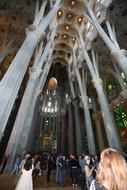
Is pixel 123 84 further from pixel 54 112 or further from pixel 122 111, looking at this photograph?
pixel 54 112

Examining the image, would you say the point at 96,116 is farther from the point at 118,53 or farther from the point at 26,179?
the point at 26,179

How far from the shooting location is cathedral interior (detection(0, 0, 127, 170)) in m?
9.02

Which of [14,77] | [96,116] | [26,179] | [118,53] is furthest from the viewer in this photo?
[96,116]

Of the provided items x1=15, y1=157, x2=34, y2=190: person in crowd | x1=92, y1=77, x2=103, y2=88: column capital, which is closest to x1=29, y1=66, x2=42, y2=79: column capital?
x1=92, y1=77, x2=103, y2=88: column capital

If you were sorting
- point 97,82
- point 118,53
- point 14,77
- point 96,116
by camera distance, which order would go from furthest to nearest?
point 96,116, point 97,82, point 118,53, point 14,77

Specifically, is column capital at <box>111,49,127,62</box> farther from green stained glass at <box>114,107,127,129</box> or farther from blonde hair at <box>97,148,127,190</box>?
green stained glass at <box>114,107,127,129</box>

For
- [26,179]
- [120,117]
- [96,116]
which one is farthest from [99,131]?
[26,179]

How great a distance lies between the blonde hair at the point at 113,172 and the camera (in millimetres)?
1202

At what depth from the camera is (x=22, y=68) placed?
23.2 ft

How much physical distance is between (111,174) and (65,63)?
93.6 ft

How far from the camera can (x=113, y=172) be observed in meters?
1.26

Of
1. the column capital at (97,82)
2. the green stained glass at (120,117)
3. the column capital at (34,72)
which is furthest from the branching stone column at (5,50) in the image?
the green stained glass at (120,117)

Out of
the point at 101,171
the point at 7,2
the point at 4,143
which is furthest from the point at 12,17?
the point at 101,171

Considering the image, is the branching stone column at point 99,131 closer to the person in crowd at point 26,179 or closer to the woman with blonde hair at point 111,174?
the person in crowd at point 26,179
